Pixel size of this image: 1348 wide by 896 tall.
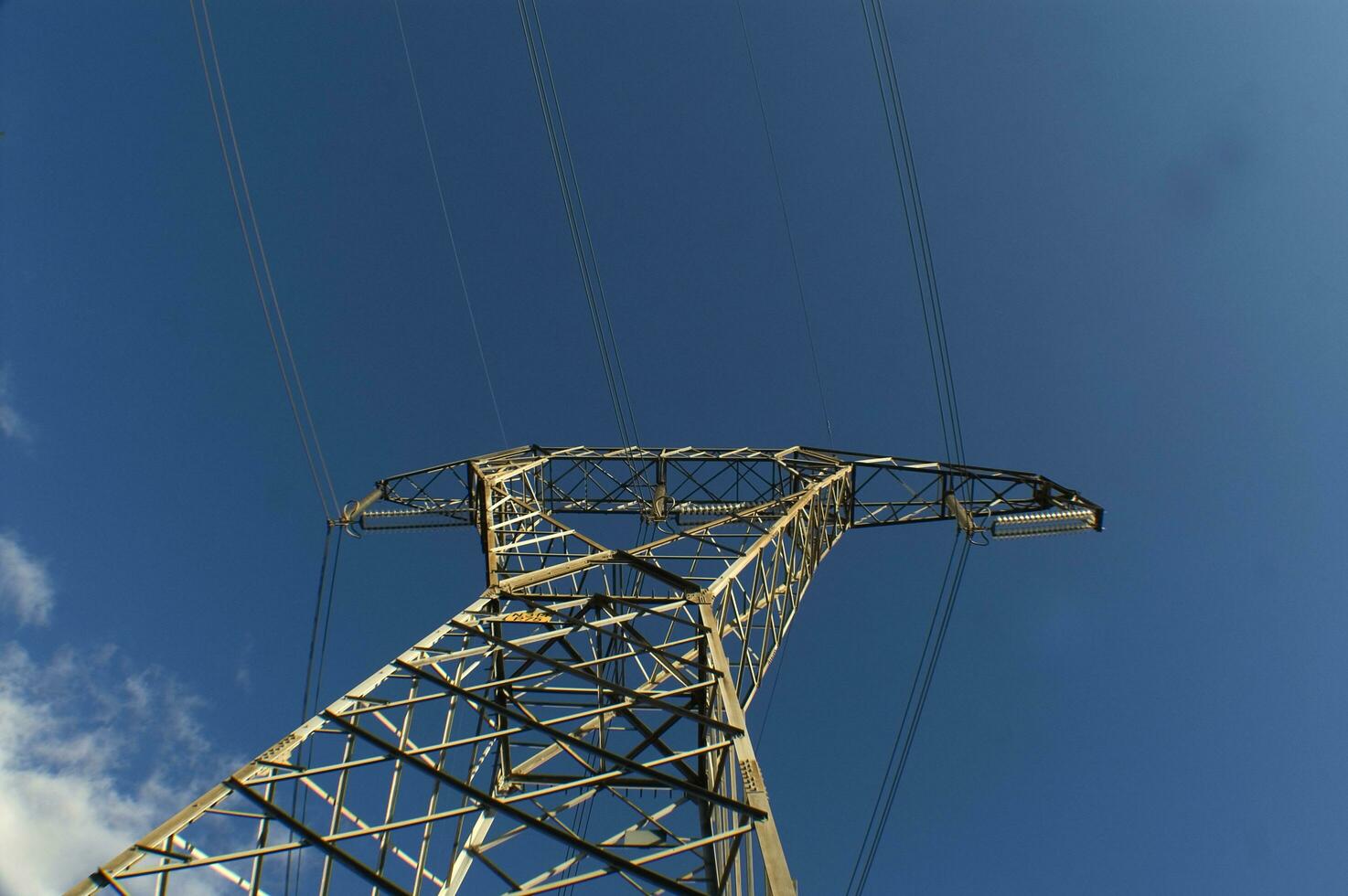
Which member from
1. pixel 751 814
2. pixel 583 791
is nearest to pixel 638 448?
pixel 583 791

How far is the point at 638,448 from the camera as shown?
58.4 ft

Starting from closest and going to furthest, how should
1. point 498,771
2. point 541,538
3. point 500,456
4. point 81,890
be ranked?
1. point 81,890
2. point 498,771
3. point 541,538
4. point 500,456

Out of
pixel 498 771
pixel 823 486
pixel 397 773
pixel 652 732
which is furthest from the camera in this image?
pixel 823 486

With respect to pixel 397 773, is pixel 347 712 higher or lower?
higher

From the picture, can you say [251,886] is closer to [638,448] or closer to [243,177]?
[243,177]

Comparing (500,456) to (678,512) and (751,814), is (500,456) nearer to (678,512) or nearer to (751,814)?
(678,512)

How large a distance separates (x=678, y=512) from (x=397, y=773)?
11.1 metres

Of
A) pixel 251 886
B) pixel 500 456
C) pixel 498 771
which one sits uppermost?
pixel 500 456

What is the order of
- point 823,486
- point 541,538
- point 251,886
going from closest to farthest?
point 251,886, point 541,538, point 823,486

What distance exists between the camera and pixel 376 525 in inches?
671

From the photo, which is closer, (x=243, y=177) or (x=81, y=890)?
(x=81, y=890)

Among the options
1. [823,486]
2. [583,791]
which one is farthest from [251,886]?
[823,486]

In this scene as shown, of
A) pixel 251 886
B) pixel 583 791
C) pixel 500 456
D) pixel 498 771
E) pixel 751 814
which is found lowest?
pixel 498 771

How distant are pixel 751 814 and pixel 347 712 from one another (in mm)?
4183
